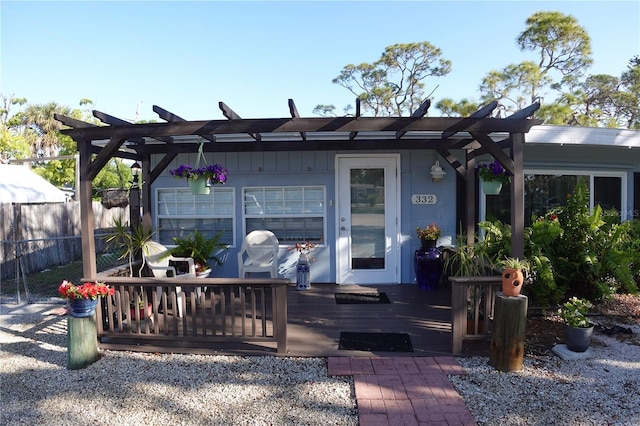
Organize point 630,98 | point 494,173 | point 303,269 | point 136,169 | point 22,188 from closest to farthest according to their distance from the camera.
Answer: point 494,173, point 303,269, point 136,169, point 22,188, point 630,98

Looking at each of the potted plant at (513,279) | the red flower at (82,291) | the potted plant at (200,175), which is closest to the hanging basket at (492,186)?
the potted plant at (513,279)

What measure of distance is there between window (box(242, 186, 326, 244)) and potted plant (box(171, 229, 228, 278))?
585mm

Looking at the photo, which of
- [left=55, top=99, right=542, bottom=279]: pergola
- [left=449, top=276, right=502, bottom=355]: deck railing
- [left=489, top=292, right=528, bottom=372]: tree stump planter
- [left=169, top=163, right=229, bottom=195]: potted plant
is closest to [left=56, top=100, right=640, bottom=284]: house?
[left=169, top=163, right=229, bottom=195]: potted plant

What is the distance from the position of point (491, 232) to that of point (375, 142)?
1.83m

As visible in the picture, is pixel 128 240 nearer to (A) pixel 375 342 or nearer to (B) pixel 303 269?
(B) pixel 303 269

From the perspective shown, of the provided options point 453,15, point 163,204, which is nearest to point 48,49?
point 163,204

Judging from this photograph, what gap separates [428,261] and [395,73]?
18.7 metres

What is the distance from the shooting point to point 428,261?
212 inches

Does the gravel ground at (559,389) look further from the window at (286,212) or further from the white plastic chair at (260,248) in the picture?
the window at (286,212)

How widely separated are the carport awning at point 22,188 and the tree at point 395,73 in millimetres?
15326

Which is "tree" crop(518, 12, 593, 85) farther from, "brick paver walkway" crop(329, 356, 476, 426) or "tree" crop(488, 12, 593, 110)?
"brick paver walkway" crop(329, 356, 476, 426)

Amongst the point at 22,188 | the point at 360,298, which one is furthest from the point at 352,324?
the point at 22,188

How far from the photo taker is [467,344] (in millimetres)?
3586

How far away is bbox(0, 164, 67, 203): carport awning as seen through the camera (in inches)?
352
